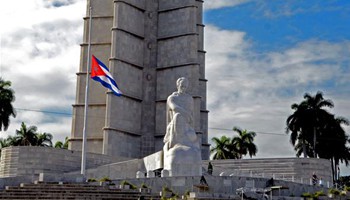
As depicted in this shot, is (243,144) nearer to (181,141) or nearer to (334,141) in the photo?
Answer: (334,141)

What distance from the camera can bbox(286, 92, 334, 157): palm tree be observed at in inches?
2007

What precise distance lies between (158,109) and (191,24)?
7.38m

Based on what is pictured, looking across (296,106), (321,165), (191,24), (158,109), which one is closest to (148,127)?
(158,109)

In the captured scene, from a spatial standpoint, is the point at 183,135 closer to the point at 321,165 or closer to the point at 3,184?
the point at 3,184

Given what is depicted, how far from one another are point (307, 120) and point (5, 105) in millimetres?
24319

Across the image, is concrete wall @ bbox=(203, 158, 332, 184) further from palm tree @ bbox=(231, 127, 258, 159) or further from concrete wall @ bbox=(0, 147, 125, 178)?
palm tree @ bbox=(231, 127, 258, 159)

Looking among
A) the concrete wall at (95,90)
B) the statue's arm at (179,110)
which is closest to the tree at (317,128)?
the concrete wall at (95,90)

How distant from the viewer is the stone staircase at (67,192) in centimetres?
2250

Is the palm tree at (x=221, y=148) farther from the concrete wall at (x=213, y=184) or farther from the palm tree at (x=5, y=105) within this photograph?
the concrete wall at (x=213, y=184)

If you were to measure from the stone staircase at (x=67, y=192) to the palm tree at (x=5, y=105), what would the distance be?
82.8 feet

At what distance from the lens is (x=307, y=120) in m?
51.0

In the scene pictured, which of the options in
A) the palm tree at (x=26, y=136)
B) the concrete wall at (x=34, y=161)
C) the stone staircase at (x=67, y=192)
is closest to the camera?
the stone staircase at (x=67, y=192)

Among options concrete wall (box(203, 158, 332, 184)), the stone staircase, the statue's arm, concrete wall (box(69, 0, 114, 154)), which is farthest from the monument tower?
the stone staircase

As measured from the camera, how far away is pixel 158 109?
5041 cm
